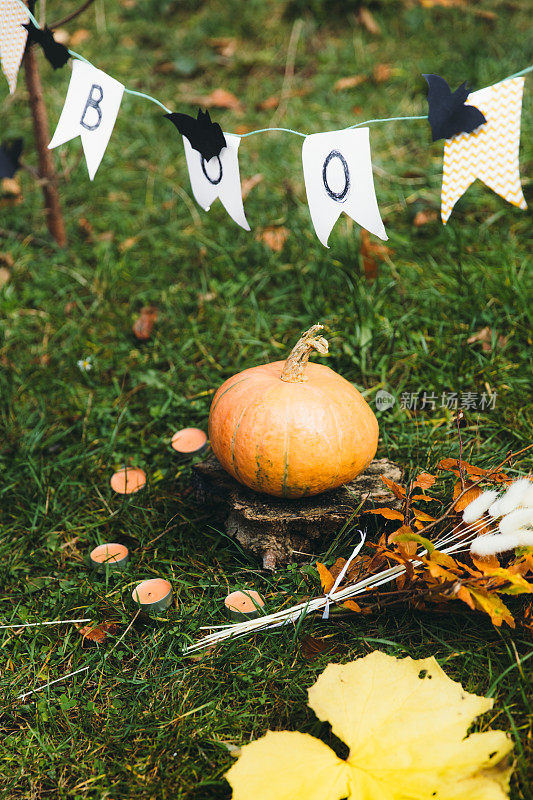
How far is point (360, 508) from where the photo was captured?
6.69 ft

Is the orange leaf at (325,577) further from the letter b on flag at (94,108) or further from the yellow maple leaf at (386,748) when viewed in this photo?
the letter b on flag at (94,108)

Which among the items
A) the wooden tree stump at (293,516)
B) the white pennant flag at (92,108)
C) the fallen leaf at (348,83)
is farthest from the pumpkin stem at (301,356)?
the fallen leaf at (348,83)

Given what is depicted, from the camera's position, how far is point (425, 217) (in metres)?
3.46

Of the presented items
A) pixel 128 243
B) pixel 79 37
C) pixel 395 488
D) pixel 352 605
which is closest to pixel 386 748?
pixel 352 605

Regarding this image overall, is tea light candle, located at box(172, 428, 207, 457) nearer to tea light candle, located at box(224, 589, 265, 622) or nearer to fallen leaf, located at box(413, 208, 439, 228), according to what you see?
tea light candle, located at box(224, 589, 265, 622)

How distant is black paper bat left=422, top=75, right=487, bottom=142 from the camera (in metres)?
1.89

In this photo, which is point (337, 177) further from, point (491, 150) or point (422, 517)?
point (422, 517)

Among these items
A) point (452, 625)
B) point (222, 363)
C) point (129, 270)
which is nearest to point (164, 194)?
point (129, 270)

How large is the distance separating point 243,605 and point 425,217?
7.86 ft

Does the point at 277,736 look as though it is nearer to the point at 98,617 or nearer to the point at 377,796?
the point at 377,796

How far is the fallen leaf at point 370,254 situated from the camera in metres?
3.11

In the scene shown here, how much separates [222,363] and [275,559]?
1.12 metres

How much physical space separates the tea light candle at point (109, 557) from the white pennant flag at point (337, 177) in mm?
1219

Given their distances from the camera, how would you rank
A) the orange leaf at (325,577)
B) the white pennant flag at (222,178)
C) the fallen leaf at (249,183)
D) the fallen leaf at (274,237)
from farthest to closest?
the fallen leaf at (249,183), the fallen leaf at (274,237), the white pennant flag at (222,178), the orange leaf at (325,577)
